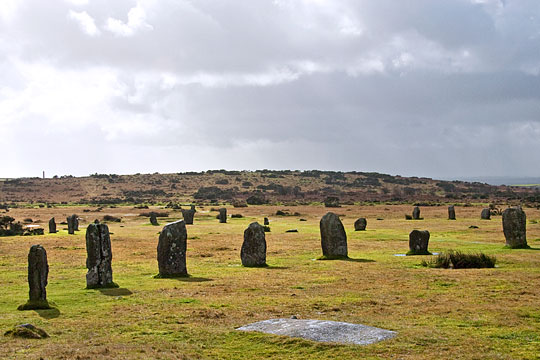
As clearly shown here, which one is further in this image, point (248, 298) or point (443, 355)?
point (248, 298)

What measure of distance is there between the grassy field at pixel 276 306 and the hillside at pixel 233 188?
3937 inches

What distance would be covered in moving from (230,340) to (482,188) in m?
166

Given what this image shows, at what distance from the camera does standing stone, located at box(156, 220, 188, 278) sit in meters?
23.2

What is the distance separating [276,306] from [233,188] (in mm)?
135232

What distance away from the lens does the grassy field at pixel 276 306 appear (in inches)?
440

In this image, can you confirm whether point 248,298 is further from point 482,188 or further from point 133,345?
point 482,188

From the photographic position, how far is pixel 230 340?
1206cm

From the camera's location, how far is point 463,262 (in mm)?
25203

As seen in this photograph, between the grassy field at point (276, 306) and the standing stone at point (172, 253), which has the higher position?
the standing stone at point (172, 253)

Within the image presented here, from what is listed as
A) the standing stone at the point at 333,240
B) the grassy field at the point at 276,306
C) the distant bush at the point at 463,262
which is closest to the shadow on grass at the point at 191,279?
the grassy field at the point at 276,306

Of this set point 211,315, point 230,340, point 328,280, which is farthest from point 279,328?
point 328,280

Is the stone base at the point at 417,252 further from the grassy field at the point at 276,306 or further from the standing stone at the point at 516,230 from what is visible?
the standing stone at the point at 516,230

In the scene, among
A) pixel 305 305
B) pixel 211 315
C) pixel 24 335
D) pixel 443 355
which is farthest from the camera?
pixel 305 305

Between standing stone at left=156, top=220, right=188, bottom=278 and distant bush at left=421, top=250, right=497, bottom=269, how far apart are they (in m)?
10.9
